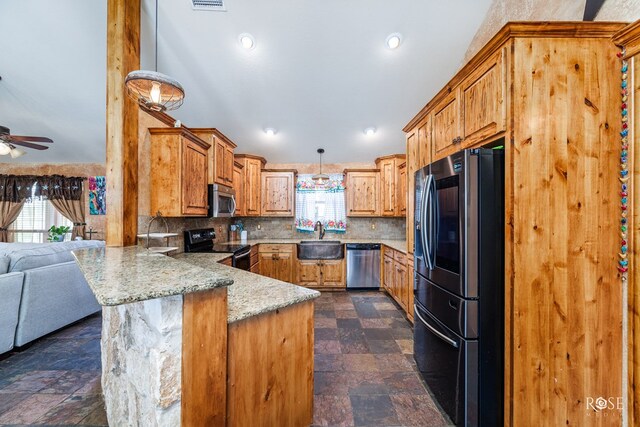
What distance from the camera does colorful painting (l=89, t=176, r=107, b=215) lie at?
5.61 meters

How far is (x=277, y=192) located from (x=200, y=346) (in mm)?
4011

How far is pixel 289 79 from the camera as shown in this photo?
11.1 ft

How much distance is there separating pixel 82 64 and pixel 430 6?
4340mm

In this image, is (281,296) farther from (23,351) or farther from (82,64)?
(82,64)

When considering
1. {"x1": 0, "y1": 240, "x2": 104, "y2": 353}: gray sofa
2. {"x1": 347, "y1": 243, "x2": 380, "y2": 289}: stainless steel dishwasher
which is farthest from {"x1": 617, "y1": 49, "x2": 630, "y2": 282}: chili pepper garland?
{"x1": 0, "y1": 240, "x2": 104, "y2": 353}: gray sofa

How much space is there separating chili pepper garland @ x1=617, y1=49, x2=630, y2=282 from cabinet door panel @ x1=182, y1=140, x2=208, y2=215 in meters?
3.47

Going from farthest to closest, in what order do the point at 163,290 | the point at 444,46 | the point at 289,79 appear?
the point at 289,79 → the point at 444,46 → the point at 163,290

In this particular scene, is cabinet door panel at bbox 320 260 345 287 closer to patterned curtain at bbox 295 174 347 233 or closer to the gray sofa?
patterned curtain at bbox 295 174 347 233

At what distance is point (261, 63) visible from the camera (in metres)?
3.16

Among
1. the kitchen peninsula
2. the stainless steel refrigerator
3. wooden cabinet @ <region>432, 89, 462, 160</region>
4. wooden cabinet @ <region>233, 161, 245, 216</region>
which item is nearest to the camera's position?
the kitchen peninsula

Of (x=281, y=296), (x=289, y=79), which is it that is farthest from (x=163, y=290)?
(x=289, y=79)

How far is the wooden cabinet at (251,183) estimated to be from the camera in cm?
451

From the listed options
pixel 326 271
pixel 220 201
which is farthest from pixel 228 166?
pixel 326 271

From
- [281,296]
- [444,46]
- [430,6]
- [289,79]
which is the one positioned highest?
[430,6]
